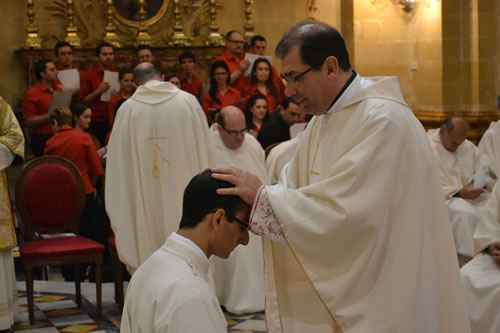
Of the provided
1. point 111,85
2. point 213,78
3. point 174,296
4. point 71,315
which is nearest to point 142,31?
point 111,85

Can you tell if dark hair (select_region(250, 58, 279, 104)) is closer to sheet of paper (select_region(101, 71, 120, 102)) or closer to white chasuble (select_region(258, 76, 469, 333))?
sheet of paper (select_region(101, 71, 120, 102))

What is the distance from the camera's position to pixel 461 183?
858cm

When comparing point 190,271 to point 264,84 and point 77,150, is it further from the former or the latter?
point 264,84

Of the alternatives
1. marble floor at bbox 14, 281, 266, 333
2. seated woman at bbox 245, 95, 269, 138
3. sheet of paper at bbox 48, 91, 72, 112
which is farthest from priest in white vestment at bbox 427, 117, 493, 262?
sheet of paper at bbox 48, 91, 72, 112

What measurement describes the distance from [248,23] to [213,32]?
0.61 metres

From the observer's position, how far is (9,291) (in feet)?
21.9

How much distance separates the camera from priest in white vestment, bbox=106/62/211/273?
701 centimetres

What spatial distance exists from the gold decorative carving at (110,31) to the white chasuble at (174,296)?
1026cm

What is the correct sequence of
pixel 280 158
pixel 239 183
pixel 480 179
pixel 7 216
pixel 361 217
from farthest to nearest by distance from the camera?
pixel 480 179 → pixel 280 158 → pixel 7 216 → pixel 361 217 → pixel 239 183

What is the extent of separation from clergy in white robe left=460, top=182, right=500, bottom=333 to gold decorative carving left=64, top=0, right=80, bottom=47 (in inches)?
339

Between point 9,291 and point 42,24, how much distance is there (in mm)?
7178

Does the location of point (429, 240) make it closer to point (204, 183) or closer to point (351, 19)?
point (204, 183)

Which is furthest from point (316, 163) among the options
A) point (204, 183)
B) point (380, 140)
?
point (204, 183)

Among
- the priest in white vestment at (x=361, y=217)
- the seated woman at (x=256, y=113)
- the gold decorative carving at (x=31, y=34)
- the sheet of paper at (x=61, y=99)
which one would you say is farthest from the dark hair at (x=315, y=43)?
the gold decorative carving at (x=31, y=34)
